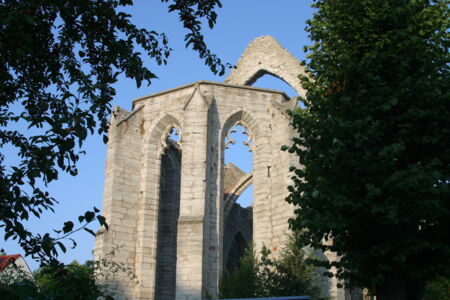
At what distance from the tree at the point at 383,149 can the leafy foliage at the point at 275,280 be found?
376 cm

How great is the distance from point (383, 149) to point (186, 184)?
8.44 metres

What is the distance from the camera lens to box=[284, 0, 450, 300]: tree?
812 cm

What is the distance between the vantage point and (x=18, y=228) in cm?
459

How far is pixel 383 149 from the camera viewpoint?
26.3 ft

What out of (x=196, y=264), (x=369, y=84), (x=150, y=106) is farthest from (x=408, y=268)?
(x=150, y=106)

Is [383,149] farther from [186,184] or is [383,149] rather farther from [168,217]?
[168,217]

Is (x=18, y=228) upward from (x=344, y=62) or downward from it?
downward

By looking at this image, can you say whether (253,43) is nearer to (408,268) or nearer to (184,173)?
(184,173)

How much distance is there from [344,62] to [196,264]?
24.2 feet

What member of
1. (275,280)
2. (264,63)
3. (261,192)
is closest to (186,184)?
(261,192)

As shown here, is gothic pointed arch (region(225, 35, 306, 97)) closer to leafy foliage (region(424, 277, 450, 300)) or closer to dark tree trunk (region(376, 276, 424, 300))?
leafy foliage (region(424, 277, 450, 300))

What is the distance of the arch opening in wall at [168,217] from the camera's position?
17.5 m

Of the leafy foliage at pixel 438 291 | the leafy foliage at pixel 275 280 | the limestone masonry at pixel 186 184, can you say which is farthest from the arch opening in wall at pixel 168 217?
the leafy foliage at pixel 438 291

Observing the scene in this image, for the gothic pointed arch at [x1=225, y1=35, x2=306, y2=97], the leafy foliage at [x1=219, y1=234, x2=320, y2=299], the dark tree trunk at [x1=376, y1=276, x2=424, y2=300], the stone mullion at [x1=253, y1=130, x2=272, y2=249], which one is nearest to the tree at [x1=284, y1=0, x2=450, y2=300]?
the dark tree trunk at [x1=376, y1=276, x2=424, y2=300]
